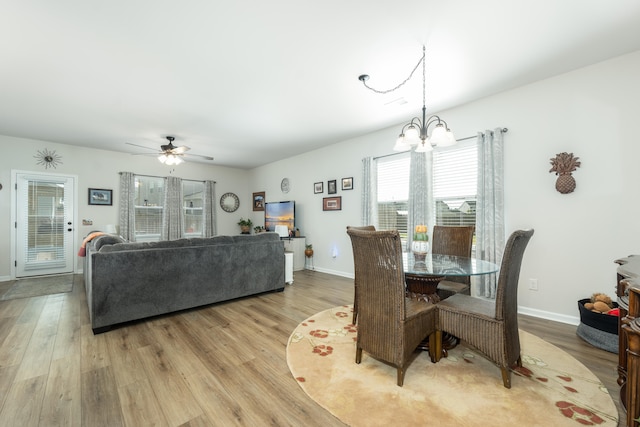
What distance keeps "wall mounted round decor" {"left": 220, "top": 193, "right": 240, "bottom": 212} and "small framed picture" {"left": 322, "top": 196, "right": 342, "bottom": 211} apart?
328cm

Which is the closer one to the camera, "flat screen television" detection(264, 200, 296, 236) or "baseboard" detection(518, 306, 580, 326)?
"baseboard" detection(518, 306, 580, 326)

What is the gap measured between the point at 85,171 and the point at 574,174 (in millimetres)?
7923

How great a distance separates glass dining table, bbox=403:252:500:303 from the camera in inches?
73.5

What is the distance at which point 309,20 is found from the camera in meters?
2.00

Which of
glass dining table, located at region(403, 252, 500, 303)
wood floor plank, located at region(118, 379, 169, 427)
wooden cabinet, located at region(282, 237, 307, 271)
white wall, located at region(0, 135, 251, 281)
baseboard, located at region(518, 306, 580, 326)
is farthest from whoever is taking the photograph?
wooden cabinet, located at region(282, 237, 307, 271)

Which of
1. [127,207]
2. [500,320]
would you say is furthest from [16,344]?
[127,207]

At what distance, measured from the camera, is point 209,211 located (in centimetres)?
703

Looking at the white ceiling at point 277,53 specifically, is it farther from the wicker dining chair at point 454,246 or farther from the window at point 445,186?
the wicker dining chair at point 454,246

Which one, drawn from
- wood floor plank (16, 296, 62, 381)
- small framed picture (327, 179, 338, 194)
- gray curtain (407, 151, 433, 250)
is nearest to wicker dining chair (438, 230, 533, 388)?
gray curtain (407, 151, 433, 250)

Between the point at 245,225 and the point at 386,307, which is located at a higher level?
the point at 245,225

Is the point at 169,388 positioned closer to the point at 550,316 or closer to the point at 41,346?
the point at 41,346

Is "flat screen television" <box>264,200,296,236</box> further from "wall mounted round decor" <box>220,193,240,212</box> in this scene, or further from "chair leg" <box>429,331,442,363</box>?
"chair leg" <box>429,331,442,363</box>

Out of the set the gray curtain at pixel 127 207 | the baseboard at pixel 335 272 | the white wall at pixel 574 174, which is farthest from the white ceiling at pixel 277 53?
the baseboard at pixel 335 272

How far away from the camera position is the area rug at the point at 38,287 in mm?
3811
